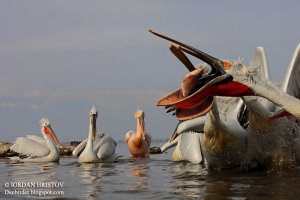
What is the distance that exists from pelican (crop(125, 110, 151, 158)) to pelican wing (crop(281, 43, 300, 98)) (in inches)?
378

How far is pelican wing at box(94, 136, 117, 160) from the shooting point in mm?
13914

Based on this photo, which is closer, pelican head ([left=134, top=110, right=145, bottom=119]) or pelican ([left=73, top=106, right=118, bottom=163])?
pelican ([left=73, top=106, right=118, bottom=163])

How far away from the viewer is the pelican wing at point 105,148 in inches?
548

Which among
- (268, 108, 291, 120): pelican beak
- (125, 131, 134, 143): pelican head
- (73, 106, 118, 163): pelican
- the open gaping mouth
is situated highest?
the open gaping mouth

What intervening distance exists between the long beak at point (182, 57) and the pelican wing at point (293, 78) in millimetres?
2764

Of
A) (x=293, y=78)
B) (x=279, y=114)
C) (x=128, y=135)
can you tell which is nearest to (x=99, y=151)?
(x=128, y=135)

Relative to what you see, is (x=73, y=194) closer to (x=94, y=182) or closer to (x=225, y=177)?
(x=94, y=182)

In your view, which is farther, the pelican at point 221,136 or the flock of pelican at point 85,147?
the flock of pelican at point 85,147

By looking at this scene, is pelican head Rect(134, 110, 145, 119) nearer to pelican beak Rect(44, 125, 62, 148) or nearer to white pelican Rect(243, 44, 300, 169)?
pelican beak Rect(44, 125, 62, 148)

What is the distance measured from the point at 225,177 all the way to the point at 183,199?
234 cm

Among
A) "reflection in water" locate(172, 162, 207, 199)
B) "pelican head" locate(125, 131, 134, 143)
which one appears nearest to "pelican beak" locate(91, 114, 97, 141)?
"pelican head" locate(125, 131, 134, 143)

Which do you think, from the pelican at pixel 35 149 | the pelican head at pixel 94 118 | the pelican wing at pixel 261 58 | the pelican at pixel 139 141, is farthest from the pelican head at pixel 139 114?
the pelican wing at pixel 261 58

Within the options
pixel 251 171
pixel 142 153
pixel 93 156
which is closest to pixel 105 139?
pixel 93 156

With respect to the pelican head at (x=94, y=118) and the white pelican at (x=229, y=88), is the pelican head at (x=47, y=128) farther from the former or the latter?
the white pelican at (x=229, y=88)
